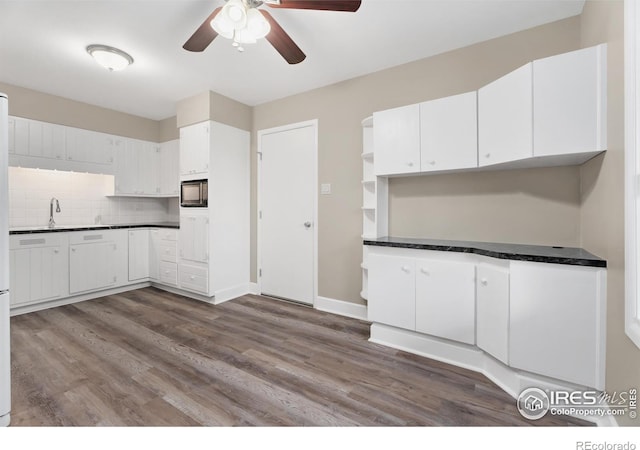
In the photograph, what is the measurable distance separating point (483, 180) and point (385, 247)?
40.3 inches

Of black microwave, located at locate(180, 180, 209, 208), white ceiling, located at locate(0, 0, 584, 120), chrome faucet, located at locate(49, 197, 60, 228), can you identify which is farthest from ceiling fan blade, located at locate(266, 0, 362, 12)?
chrome faucet, located at locate(49, 197, 60, 228)

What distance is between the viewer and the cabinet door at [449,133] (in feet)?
7.60

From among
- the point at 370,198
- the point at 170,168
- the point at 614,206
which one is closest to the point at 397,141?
the point at 370,198

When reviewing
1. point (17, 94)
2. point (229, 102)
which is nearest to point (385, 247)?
point (229, 102)

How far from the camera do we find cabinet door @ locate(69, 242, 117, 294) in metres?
3.66

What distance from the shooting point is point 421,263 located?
236 cm

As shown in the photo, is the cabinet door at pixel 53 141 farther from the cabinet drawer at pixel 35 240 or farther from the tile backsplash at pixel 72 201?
the cabinet drawer at pixel 35 240

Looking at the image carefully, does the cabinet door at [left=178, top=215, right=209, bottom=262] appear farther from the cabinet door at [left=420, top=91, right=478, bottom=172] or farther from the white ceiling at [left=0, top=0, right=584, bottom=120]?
the cabinet door at [left=420, top=91, right=478, bottom=172]

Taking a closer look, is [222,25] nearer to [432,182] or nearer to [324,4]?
[324,4]

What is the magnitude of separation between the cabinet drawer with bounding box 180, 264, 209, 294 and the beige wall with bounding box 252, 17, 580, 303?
1.50 m

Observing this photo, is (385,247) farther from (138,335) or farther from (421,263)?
(138,335)

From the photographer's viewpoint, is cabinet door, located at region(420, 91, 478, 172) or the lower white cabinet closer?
the lower white cabinet

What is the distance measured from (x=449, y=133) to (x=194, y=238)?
3189mm

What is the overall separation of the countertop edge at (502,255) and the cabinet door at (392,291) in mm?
118
